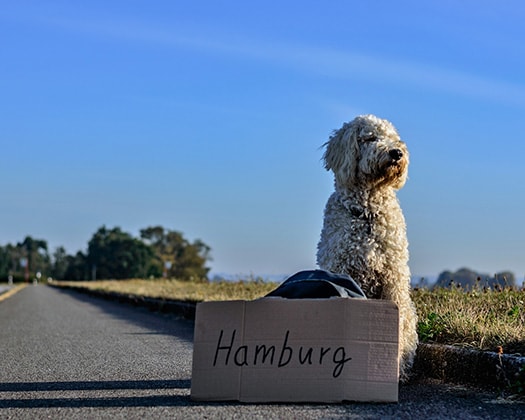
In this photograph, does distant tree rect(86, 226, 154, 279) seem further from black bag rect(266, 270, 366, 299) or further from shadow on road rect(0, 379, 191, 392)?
black bag rect(266, 270, 366, 299)

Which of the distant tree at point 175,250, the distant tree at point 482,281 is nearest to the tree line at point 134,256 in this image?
the distant tree at point 175,250

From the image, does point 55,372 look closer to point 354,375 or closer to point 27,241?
point 354,375

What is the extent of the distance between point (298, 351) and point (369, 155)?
1.67m

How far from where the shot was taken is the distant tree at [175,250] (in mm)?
85188

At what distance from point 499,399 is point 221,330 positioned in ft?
6.80

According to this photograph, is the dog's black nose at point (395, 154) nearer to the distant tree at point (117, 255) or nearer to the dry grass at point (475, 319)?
the dry grass at point (475, 319)

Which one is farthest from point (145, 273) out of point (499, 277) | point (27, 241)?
point (499, 277)

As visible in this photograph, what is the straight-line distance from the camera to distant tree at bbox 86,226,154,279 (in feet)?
340

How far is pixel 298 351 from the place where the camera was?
524cm

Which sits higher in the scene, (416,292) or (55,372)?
(416,292)

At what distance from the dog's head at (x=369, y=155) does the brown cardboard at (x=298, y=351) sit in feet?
3.96

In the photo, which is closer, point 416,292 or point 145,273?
point 416,292

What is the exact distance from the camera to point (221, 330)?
5297 mm

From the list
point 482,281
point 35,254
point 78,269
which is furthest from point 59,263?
point 482,281
